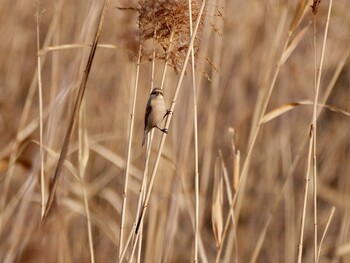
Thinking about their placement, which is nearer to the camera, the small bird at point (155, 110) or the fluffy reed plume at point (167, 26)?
the fluffy reed plume at point (167, 26)

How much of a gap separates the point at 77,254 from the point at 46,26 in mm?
1154

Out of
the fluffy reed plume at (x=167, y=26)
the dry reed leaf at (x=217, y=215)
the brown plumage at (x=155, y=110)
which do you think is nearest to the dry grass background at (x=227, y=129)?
the dry reed leaf at (x=217, y=215)

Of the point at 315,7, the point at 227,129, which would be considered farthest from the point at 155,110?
the point at 227,129

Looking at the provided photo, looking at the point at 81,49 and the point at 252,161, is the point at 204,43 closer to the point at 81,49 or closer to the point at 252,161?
the point at 81,49

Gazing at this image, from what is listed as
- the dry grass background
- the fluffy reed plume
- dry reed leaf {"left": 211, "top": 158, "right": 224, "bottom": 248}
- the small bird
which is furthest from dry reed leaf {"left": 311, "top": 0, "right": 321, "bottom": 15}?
the dry grass background

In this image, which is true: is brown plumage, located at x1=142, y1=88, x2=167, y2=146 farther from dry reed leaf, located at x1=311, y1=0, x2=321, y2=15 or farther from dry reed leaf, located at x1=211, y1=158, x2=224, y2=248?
dry reed leaf, located at x1=311, y1=0, x2=321, y2=15

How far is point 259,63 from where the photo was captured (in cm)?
340

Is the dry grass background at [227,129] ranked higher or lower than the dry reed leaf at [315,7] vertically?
lower

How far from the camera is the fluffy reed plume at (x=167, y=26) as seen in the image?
1.39m

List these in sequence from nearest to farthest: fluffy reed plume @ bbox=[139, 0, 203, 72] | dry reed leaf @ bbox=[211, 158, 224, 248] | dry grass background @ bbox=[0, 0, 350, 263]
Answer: fluffy reed plume @ bbox=[139, 0, 203, 72] < dry reed leaf @ bbox=[211, 158, 224, 248] < dry grass background @ bbox=[0, 0, 350, 263]

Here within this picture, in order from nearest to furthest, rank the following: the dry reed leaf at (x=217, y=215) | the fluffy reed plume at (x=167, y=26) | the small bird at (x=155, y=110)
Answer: the fluffy reed plume at (x=167, y=26) → the small bird at (x=155, y=110) → the dry reed leaf at (x=217, y=215)

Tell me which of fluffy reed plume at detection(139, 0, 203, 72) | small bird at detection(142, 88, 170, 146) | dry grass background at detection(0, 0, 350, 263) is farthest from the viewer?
dry grass background at detection(0, 0, 350, 263)

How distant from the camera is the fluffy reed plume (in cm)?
139

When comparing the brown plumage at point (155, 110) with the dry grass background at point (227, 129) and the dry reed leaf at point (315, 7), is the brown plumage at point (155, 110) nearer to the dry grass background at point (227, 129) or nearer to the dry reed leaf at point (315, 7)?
the dry reed leaf at point (315, 7)
